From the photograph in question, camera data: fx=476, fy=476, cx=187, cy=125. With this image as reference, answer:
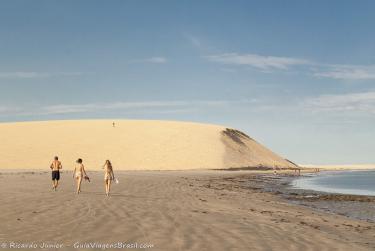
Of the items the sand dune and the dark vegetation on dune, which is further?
the dark vegetation on dune

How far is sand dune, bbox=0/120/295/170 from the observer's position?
320ft

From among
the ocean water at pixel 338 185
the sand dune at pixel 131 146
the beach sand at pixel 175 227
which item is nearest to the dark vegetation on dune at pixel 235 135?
the sand dune at pixel 131 146

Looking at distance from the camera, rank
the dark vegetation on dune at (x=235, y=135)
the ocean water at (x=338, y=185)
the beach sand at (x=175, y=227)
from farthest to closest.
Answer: the dark vegetation on dune at (x=235, y=135) < the ocean water at (x=338, y=185) < the beach sand at (x=175, y=227)

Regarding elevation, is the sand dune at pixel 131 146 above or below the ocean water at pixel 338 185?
above

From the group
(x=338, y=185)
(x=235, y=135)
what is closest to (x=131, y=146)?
(x=235, y=135)

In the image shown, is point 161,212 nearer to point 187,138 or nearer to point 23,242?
point 23,242

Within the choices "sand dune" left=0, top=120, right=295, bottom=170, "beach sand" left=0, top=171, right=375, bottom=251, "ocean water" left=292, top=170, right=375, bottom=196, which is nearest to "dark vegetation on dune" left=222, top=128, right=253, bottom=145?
"sand dune" left=0, top=120, right=295, bottom=170

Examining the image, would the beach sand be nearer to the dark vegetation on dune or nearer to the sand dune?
the sand dune

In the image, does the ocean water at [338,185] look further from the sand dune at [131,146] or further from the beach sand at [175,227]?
the sand dune at [131,146]

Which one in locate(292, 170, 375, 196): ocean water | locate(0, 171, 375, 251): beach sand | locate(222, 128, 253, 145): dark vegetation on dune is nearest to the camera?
locate(0, 171, 375, 251): beach sand

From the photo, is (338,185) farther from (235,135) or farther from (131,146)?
(235,135)

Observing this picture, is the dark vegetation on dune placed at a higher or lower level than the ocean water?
higher

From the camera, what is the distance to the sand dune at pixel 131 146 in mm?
97562

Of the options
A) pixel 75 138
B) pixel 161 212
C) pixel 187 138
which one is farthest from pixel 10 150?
pixel 161 212
